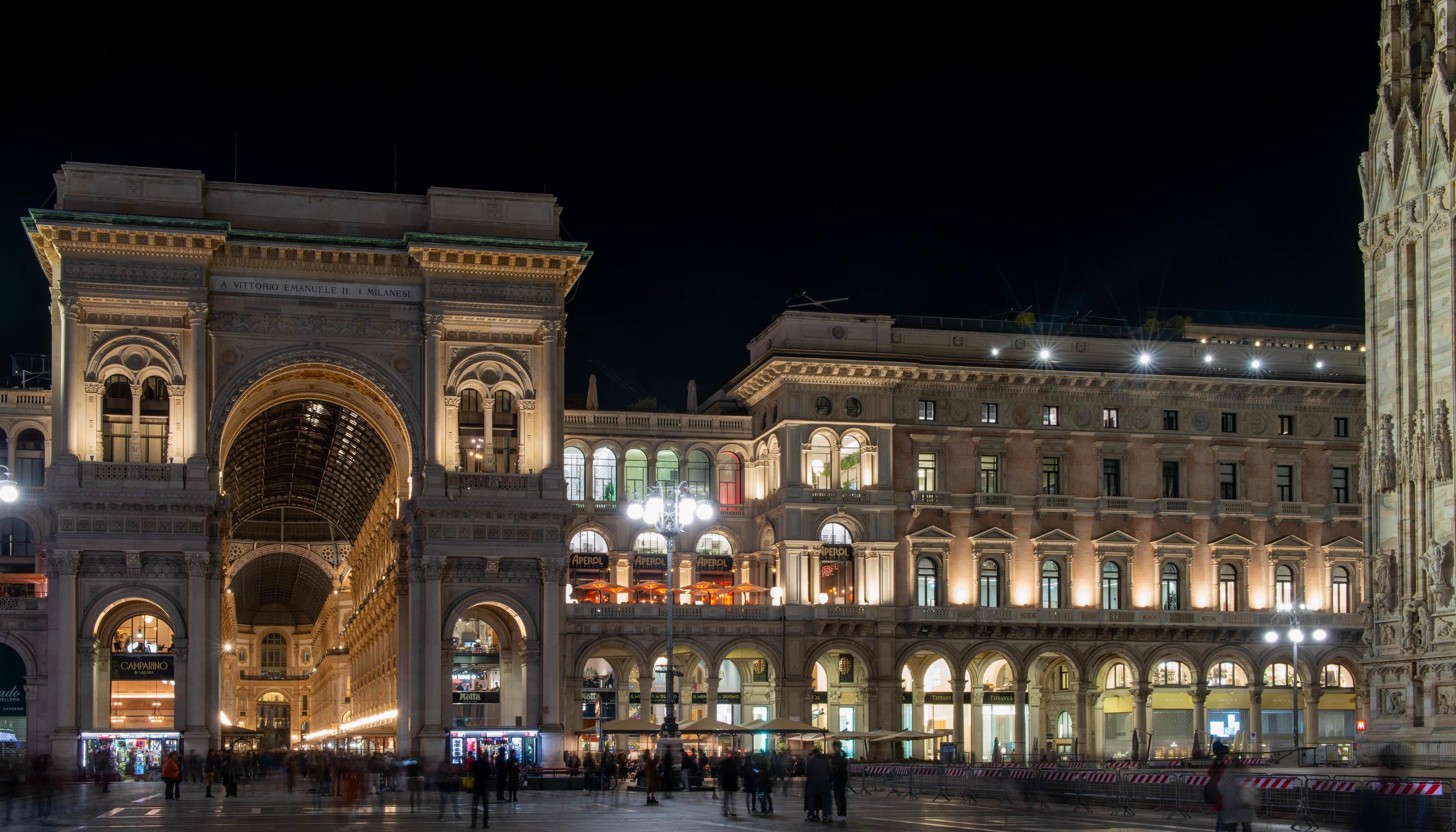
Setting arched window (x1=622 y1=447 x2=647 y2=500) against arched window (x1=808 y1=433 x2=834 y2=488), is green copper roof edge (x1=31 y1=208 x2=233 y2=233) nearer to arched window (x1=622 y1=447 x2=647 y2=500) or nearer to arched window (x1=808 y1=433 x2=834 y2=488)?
arched window (x1=622 y1=447 x2=647 y2=500)

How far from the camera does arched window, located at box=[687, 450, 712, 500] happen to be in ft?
278

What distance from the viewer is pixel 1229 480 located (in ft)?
281

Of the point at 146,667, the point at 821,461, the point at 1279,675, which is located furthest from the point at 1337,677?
the point at 146,667

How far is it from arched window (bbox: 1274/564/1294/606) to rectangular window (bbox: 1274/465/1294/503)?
10.6ft

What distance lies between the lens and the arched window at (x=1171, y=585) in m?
84.1

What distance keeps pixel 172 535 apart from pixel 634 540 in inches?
982

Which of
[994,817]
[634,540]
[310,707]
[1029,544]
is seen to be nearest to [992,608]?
[1029,544]

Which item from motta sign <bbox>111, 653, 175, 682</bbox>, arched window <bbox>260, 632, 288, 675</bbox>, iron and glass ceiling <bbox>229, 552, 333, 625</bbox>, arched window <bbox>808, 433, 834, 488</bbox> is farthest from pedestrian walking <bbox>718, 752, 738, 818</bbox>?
arched window <bbox>260, 632, 288, 675</bbox>

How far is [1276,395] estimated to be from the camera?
281 feet

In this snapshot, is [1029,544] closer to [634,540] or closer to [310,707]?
[634,540]

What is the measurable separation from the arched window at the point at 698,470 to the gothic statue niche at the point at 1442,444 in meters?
44.7

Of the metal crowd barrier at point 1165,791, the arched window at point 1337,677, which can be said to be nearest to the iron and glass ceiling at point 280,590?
the arched window at point 1337,677

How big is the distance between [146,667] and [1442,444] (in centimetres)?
4397

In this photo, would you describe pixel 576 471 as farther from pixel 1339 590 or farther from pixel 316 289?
pixel 1339 590
